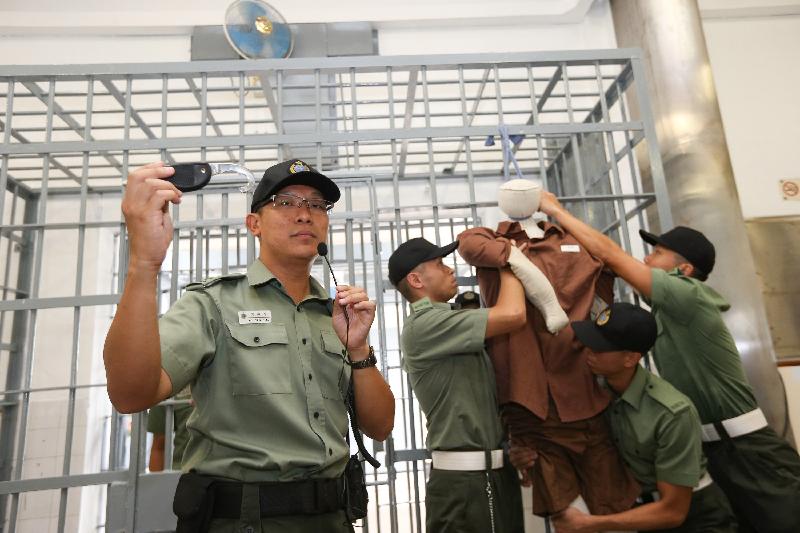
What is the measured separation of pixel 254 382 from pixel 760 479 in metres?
2.20

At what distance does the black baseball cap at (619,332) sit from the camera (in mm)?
2029

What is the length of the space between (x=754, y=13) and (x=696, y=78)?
205 centimetres

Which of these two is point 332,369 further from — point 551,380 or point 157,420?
point 157,420

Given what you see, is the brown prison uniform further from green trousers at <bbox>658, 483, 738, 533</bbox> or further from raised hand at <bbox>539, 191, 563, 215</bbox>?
green trousers at <bbox>658, 483, 738, 533</bbox>

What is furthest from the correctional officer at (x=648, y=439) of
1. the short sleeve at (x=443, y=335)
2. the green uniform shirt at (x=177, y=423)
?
the green uniform shirt at (x=177, y=423)

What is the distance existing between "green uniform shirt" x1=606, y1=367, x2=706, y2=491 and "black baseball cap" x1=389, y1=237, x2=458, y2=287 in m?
0.98

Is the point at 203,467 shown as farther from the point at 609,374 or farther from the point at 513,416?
the point at 609,374

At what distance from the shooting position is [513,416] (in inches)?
87.0

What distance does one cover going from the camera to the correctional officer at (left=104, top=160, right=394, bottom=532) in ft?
3.70

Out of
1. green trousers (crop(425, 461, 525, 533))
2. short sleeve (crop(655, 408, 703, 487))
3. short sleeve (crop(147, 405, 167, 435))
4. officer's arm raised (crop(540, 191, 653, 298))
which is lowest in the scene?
green trousers (crop(425, 461, 525, 533))

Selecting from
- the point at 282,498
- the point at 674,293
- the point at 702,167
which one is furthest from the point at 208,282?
the point at 702,167

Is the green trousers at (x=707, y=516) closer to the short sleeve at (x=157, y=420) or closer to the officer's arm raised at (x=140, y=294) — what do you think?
the officer's arm raised at (x=140, y=294)

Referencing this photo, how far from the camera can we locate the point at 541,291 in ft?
6.92

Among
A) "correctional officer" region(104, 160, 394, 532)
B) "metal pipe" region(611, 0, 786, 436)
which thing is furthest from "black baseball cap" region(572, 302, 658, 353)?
"metal pipe" region(611, 0, 786, 436)
